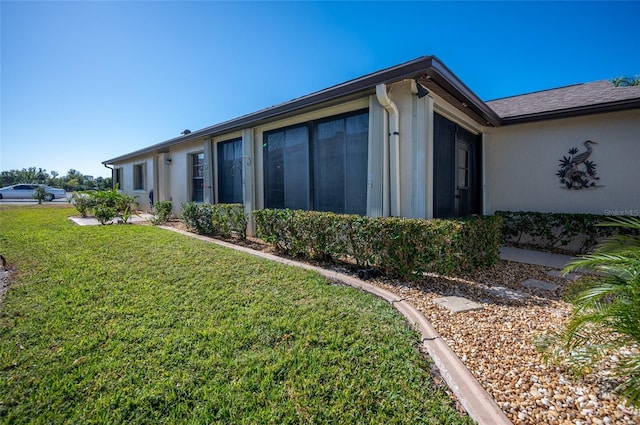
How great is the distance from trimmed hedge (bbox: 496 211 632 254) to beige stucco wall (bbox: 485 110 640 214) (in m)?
0.48

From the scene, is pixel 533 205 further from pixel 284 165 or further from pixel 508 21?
pixel 284 165

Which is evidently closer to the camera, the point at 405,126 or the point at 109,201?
the point at 405,126

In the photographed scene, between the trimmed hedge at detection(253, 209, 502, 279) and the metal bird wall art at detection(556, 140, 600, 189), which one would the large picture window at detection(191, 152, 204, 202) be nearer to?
the trimmed hedge at detection(253, 209, 502, 279)

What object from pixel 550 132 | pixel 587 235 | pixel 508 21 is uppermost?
pixel 508 21

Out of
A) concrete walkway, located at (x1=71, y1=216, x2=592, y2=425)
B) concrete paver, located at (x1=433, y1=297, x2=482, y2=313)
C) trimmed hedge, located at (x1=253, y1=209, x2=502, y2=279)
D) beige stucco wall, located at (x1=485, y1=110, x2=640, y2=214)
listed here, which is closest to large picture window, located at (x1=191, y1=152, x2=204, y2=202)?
trimmed hedge, located at (x1=253, y1=209, x2=502, y2=279)

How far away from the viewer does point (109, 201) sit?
1006 centimetres

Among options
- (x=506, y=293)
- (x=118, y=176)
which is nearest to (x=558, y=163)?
(x=506, y=293)

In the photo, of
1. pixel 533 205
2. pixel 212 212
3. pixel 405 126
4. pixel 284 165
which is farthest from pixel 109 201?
pixel 533 205

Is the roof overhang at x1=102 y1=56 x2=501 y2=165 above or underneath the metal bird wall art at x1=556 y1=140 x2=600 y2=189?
above

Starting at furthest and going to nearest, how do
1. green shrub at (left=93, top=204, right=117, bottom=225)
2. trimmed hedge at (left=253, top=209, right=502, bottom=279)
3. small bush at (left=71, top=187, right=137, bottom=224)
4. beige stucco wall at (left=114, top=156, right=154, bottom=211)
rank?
beige stucco wall at (left=114, top=156, right=154, bottom=211) → small bush at (left=71, top=187, right=137, bottom=224) → green shrub at (left=93, top=204, right=117, bottom=225) → trimmed hedge at (left=253, top=209, right=502, bottom=279)

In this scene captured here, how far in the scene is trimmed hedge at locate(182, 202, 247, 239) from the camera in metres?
7.08

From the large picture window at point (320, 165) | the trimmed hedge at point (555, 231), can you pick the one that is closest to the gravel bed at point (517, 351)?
the large picture window at point (320, 165)

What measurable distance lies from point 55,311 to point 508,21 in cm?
1077

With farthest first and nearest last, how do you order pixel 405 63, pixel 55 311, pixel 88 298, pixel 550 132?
pixel 550 132 < pixel 405 63 < pixel 88 298 < pixel 55 311
